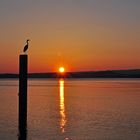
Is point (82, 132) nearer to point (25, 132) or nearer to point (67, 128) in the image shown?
point (67, 128)

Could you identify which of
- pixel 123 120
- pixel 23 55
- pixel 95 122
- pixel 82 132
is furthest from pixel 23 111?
pixel 123 120

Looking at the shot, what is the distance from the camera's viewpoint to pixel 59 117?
34.8m

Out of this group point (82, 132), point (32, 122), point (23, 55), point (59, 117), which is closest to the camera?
point (23, 55)

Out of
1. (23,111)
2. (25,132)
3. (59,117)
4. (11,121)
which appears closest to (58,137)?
(25,132)

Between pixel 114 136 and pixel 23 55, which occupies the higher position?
pixel 23 55

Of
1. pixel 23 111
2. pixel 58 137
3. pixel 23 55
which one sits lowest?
pixel 58 137

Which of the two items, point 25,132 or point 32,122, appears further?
point 32,122

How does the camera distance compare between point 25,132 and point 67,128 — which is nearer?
point 25,132

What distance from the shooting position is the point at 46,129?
2692cm

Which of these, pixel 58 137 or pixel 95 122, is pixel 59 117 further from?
pixel 58 137

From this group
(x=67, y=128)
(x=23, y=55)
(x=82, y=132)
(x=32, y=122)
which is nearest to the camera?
(x=23, y=55)

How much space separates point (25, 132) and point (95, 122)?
24.5ft

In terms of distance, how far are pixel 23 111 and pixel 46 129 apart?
6772 millimetres

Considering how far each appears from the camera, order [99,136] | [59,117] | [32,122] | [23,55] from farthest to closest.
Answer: [59,117] → [32,122] → [99,136] → [23,55]
